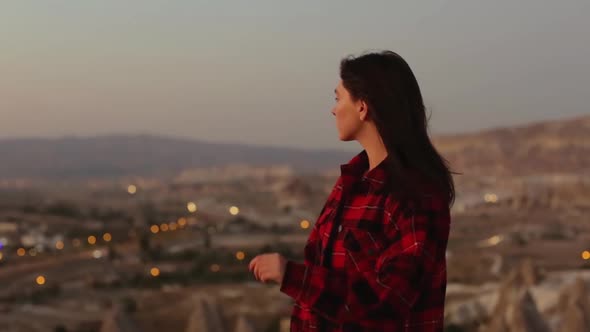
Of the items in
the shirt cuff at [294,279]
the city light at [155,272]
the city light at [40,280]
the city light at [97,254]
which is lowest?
the city light at [155,272]

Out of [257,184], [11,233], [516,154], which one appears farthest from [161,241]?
[516,154]

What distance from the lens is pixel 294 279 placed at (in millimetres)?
2252

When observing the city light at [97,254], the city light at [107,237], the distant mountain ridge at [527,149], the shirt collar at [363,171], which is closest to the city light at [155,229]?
the city light at [107,237]

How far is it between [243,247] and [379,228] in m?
47.0

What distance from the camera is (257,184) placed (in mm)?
98125

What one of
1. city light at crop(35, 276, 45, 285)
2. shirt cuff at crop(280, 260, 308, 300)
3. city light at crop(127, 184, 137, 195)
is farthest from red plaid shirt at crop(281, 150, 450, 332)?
city light at crop(127, 184, 137, 195)

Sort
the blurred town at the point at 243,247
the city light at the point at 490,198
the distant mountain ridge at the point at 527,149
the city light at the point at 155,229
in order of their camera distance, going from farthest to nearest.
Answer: the distant mountain ridge at the point at 527,149
the city light at the point at 490,198
the city light at the point at 155,229
the blurred town at the point at 243,247

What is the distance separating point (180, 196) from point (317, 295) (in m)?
86.3

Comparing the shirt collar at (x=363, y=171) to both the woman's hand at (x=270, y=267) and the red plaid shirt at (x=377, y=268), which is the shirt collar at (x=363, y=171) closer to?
the red plaid shirt at (x=377, y=268)

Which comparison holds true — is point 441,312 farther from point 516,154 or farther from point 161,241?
point 516,154

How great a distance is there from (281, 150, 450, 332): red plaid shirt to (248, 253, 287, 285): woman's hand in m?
0.02

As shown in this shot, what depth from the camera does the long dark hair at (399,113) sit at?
2334mm

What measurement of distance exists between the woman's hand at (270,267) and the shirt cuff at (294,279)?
1 cm

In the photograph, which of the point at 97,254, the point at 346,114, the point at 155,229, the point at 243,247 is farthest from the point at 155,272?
the point at 346,114
